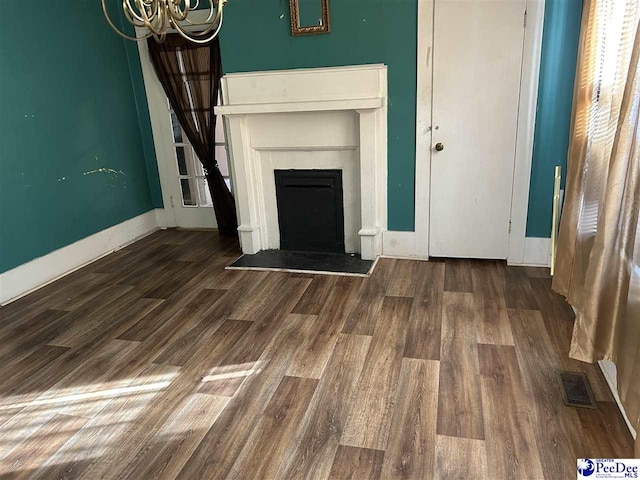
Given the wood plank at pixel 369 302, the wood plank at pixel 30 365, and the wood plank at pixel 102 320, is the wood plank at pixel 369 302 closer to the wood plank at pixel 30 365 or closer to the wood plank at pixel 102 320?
the wood plank at pixel 102 320

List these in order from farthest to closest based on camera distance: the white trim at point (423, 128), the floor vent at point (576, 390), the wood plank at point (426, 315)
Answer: the white trim at point (423, 128) → the wood plank at point (426, 315) → the floor vent at point (576, 390)

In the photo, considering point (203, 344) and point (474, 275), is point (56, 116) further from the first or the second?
point (474, 275)

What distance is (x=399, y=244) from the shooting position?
3766mm

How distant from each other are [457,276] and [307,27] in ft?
7.16

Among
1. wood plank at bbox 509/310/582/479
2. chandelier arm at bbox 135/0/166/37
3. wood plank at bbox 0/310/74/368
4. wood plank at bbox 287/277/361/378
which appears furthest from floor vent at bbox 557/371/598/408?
wood plank at bbox 0/310/74/368

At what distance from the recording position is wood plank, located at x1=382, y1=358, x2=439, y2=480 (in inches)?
66.7

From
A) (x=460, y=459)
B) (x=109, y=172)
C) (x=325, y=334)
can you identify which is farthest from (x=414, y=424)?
(x=109, y=172)

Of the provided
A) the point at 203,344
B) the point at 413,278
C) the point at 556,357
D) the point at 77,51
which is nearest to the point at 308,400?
the point at 203,344

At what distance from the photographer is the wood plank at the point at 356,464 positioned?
167cm

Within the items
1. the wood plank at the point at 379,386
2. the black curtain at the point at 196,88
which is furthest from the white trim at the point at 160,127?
the wood plank at the point at 379,386

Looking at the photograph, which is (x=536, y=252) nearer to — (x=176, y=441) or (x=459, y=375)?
(x=459, y=375)

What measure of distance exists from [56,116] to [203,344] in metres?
2.40

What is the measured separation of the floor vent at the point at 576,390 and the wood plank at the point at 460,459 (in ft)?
1.70

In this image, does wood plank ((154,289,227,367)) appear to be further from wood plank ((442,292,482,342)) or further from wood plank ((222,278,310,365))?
wood plank ((442,292,482,342))
